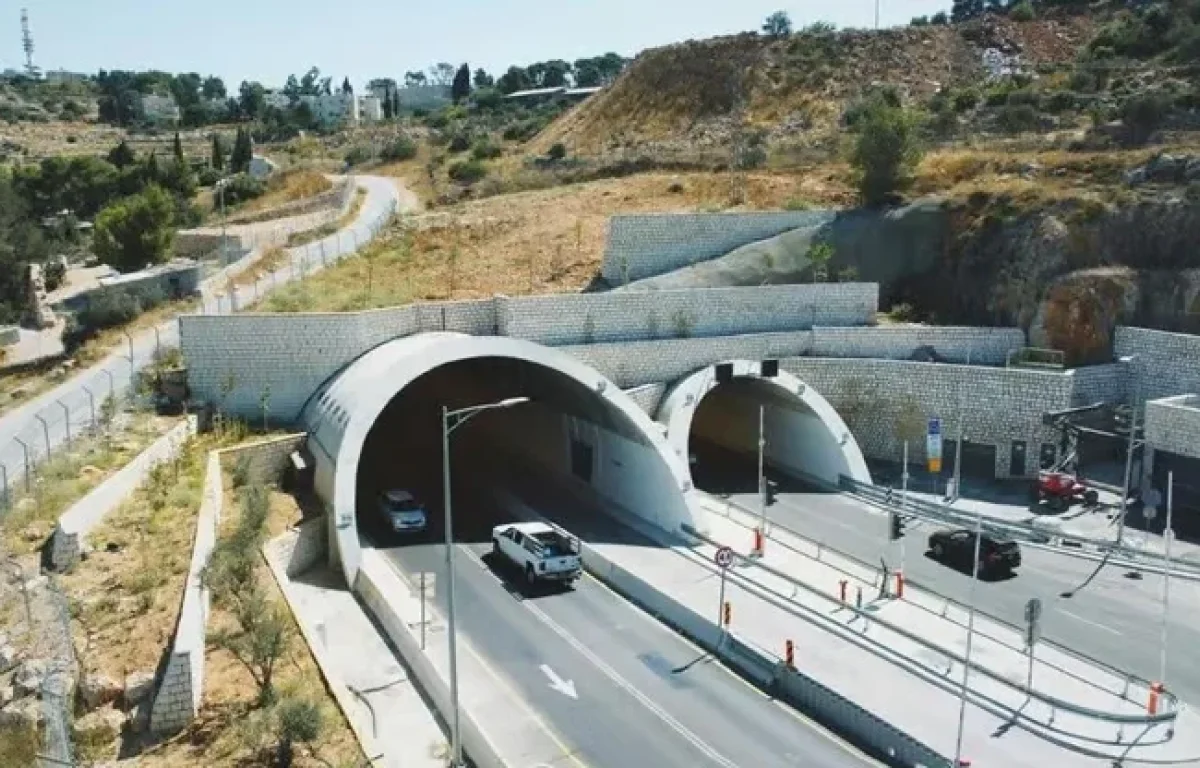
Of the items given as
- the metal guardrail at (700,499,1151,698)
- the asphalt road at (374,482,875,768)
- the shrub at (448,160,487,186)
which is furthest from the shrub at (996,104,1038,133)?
the asphalt road at (374,482,875,768)

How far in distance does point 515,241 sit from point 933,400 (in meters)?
19.8

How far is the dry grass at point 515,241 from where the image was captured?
41.5m

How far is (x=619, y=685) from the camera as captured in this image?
877 inches

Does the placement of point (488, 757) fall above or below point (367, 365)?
below

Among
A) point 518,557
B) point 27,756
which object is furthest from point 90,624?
point 518,557

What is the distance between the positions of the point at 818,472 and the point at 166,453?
21510mm

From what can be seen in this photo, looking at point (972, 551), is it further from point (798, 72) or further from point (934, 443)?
point (798, 72)

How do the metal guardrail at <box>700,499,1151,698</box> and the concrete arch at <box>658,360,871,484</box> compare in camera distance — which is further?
the concrete arch at <box>658,360,871,484</box>

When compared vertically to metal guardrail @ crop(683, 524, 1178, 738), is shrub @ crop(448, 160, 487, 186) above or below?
above

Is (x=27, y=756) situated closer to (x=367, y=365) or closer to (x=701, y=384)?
(x=367, y=365)

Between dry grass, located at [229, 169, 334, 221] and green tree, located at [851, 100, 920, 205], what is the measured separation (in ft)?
119

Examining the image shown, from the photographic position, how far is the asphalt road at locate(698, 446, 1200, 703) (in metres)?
24.1

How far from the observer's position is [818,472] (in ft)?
123

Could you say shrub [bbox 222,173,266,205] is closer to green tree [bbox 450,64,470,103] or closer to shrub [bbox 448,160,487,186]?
shrub [bbox 448,160,487,186]
